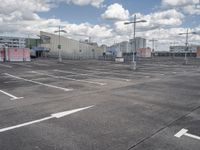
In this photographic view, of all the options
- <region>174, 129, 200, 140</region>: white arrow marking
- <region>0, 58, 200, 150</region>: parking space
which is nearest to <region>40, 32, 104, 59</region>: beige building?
<region>0, 58, 200, 150</region>: parking space

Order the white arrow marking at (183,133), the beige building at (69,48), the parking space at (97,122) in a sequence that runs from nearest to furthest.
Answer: the parking space at (97,122)
the white arrow marking at (183,133)
the beige building at (69,48)

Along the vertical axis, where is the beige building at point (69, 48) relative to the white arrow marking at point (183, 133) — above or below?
above

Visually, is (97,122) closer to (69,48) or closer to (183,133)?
(183,133)

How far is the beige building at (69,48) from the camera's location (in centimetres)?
6241

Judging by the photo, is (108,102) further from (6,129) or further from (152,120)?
(6,129)

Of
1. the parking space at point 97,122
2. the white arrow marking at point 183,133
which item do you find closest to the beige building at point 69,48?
the parking space at point 97,122

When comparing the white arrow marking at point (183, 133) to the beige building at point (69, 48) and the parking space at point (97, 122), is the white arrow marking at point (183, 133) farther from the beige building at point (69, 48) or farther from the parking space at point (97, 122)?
the beige building at point (69, 48)

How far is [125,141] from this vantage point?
5.15 m

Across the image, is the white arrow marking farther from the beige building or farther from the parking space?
the beige building

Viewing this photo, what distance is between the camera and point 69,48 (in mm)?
62562

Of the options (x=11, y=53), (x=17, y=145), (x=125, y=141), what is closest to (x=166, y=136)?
(x=125, y=141)

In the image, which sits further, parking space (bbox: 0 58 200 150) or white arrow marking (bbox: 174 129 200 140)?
white arrow marking (bbox: 174 129 200 140)

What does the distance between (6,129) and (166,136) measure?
439 centimetres

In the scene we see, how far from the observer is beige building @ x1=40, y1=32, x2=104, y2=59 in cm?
6241
